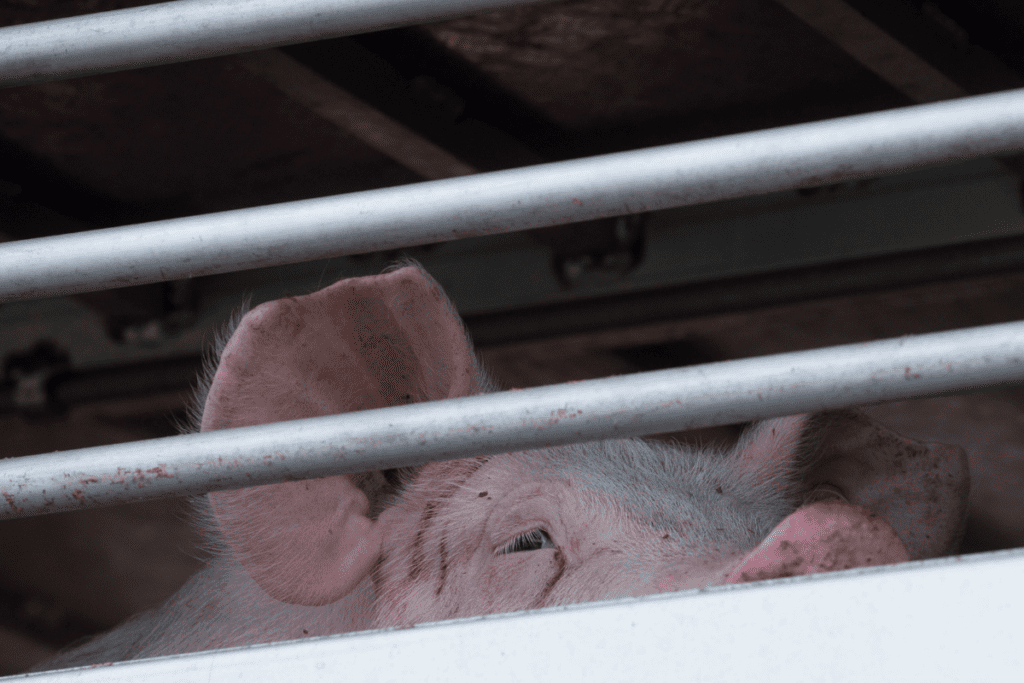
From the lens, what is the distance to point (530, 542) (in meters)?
1.61

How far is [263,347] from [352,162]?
1751mm

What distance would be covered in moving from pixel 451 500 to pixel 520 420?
3.60 feet

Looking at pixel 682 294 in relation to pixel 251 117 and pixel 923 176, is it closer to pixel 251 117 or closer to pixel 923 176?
pixel 923 176

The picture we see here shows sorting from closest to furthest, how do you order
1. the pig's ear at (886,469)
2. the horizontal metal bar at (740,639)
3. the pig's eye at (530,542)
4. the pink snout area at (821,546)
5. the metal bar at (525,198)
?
the horizontal metal bar at (740,639)
the metal bar at (525,198)
the pink snout area at (821,546)
the pig's eye at (530,542)
the pig's ear at (886,469)

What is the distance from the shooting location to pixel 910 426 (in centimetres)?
376

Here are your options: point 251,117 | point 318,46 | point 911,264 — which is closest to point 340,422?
point 318,46

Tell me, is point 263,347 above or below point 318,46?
below

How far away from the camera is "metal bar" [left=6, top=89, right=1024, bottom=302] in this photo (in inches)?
31.9

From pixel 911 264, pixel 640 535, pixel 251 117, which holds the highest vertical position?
pixel 251 117

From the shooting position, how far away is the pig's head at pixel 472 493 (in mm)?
1406

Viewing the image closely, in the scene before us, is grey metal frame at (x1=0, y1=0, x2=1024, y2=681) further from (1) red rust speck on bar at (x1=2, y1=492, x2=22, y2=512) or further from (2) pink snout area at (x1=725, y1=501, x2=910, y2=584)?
(2) pink snout area at (x1=725, y1=501, x2=910, y2=584)

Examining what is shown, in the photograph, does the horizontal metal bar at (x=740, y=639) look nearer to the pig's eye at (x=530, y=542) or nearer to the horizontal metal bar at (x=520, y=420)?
the horizontal metal bar at (x=520, y=420)

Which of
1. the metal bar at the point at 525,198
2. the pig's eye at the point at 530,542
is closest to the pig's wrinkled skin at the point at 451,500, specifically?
the pig's eye at the point at 530,542

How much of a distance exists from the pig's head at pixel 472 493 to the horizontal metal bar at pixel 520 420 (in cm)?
48
